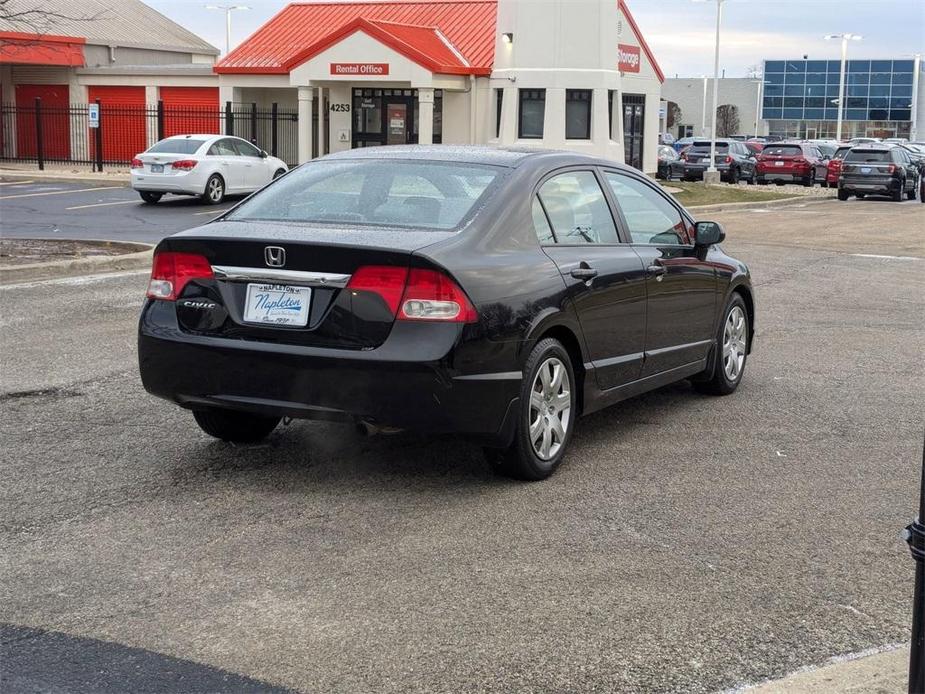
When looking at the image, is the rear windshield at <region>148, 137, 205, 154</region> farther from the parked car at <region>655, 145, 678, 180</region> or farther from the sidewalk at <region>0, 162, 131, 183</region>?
the parked car at <region>655, 145, 678, 180</region>

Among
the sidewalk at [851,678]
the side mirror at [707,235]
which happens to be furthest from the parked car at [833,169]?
the sidewalk at [851,678]

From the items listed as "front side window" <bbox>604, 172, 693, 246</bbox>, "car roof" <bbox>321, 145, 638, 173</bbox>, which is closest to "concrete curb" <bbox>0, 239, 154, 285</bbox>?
"car roof" <bbox>321, 145, 638, 173</bbox>

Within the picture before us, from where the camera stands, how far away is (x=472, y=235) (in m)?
5.84

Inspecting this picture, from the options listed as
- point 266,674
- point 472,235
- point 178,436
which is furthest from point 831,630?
point 178,436

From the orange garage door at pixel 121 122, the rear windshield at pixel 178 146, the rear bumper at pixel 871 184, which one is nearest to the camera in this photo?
the rear windshield at pixel 178 146

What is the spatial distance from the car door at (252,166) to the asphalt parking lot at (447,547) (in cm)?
2178

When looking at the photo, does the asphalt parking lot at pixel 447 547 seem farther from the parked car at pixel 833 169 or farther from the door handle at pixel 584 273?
the parked car at pixel 833 169

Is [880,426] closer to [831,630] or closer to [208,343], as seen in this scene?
[831,630]

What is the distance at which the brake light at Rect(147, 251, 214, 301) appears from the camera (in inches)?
233

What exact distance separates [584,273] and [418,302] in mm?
1173

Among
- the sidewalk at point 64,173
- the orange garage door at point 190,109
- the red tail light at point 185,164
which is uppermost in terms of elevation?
the orange garage door at point 190,109

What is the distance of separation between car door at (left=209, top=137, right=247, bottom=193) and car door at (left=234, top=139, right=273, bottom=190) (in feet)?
0.51

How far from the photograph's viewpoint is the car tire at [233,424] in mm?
6598

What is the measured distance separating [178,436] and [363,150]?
185 centimetres
